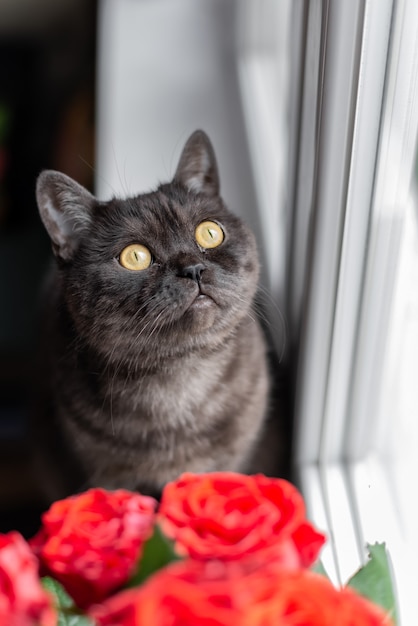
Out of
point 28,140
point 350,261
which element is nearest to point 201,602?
point 350,261

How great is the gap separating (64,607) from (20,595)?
77mm

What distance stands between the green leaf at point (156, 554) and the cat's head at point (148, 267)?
1.19ft

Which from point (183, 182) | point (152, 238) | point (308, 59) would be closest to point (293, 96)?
point (308, 59)

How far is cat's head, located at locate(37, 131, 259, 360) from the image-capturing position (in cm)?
80

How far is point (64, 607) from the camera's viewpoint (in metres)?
0.50

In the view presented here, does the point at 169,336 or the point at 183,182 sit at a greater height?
the point at 183,182

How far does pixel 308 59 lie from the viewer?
0.95 metres

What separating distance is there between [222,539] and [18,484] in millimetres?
1399

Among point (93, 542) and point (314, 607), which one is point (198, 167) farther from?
point (314, 607)

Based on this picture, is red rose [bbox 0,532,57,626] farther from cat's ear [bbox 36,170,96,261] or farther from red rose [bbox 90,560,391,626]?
cat's ear [bbox 36,170,96,261]

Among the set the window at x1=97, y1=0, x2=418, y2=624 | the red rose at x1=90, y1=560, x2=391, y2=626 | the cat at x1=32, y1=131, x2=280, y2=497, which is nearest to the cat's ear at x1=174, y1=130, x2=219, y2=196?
the cat at x1=32, y1=131, x2=280, y2=497

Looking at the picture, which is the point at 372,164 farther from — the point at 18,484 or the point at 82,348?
the point at 18,484

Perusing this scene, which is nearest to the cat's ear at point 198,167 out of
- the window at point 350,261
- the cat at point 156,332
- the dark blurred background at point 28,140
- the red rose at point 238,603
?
the cat at point 156,332

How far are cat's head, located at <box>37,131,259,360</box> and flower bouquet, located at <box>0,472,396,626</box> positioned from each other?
280 mm
